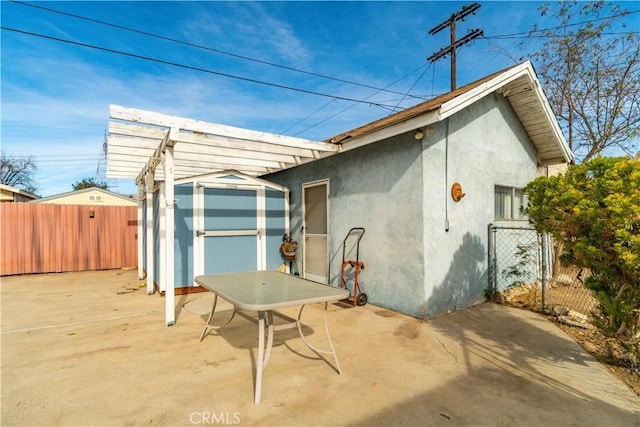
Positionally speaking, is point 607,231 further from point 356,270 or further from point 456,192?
point 356,270

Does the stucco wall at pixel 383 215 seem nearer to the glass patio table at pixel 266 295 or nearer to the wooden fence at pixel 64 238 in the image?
the glass patio table at pixel 266 295

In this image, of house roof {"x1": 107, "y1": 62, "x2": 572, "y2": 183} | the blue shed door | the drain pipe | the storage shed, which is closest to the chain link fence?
the drain pipe

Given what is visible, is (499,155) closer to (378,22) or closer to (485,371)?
(485,371)

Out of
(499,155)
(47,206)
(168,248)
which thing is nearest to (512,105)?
(499,155)

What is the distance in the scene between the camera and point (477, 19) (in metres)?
9.74

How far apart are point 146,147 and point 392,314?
14.7ft

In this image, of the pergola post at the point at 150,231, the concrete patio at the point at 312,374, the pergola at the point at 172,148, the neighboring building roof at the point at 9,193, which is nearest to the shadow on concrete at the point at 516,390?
the concrete patio at the point at 312,374

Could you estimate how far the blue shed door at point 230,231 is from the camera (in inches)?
235

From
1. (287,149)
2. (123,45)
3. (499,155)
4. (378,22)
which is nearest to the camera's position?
(287,149)

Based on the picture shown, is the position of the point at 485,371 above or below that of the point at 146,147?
below

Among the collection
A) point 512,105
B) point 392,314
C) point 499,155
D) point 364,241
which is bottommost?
point 392,314

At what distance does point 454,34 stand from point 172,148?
10.8 meters

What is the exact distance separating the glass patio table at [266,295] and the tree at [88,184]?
35096 millimetres

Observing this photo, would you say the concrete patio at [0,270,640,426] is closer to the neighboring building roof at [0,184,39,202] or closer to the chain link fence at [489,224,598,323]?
the chain link fence at [489,224,598,323]
